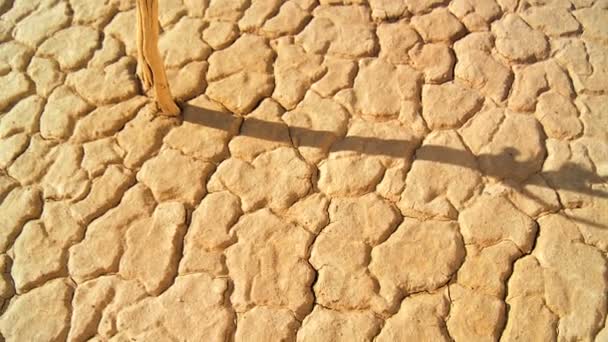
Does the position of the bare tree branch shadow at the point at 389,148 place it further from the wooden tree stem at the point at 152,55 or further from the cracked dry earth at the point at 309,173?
the wooden tree stem at the point at 152,55

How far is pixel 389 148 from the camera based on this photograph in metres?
2.36

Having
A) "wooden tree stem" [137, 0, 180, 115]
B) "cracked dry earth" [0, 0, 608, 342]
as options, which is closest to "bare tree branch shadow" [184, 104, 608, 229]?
"cracked dry earth" [0, 0, 608, 342]

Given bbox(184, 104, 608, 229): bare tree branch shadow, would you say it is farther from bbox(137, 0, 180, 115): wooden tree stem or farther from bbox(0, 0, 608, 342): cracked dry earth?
bbox(137, 0, 180, 115): wooden tree stem

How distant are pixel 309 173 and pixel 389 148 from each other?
13.1 inches

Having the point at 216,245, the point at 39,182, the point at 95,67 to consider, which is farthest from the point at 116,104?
the point at 216,245

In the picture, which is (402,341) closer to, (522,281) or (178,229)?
(522,281)

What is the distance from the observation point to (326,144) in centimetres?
239

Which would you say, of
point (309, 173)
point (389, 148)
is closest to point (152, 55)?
point (309, 173)

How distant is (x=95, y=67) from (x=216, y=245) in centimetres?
108

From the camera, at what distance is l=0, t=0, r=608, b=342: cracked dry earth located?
202 cm

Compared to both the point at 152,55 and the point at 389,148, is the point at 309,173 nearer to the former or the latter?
the point at 389,148

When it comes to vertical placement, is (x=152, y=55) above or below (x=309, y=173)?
above

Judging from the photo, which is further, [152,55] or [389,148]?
[389,148]

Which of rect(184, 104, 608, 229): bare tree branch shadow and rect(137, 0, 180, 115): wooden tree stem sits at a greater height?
rect(137, 0, 180, 115): wooden tree stem
